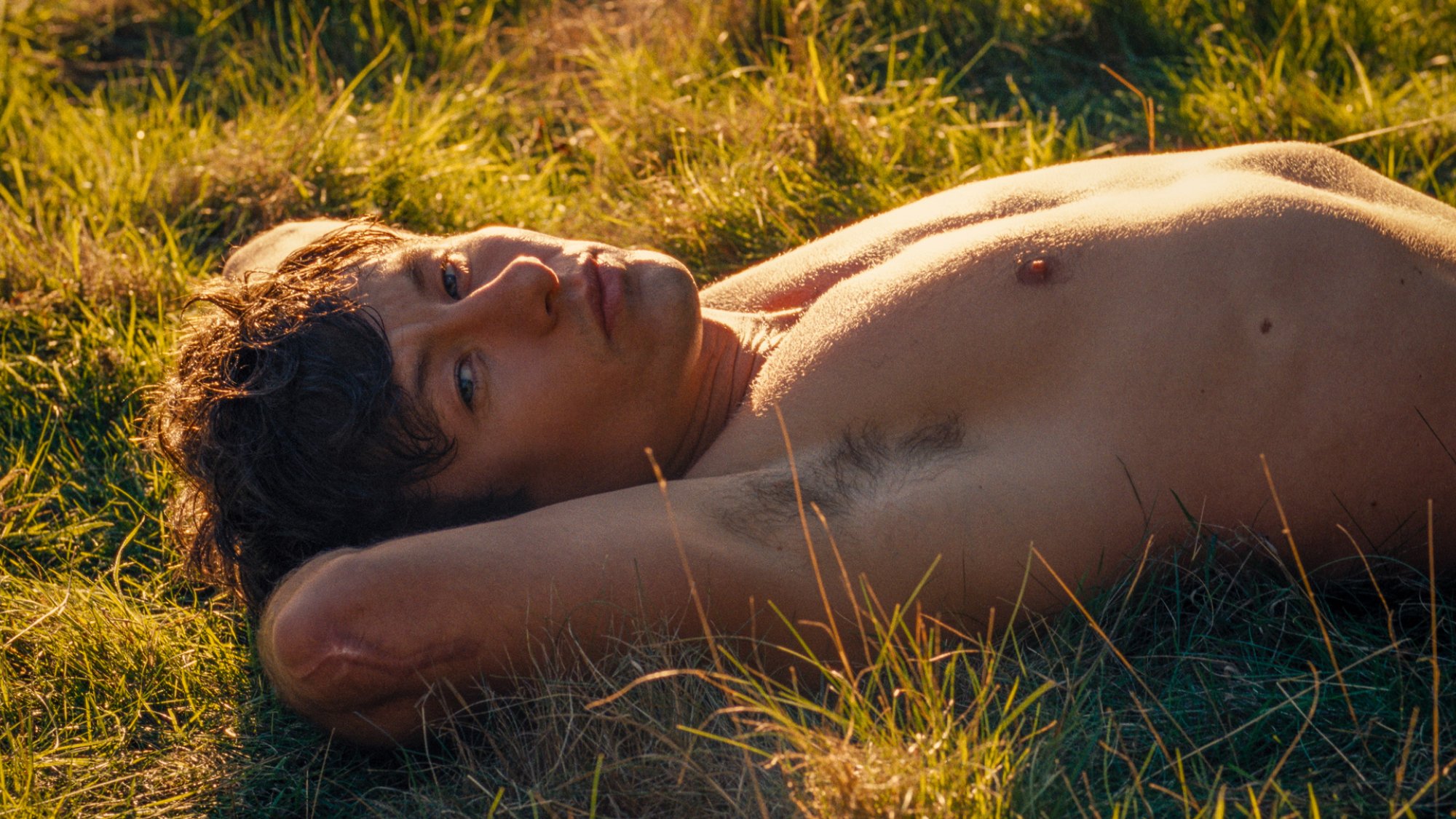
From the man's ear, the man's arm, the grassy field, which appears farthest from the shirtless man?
the man's ear

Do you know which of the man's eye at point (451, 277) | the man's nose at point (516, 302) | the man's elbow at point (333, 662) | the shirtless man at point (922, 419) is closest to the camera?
the man's elbow at point (333, 662)

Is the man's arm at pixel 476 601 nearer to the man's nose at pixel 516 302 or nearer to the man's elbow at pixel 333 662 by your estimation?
the man's elbow at pixel 333 662

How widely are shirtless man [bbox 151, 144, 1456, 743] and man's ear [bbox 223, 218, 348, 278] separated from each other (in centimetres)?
76

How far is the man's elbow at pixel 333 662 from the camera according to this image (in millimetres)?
2143

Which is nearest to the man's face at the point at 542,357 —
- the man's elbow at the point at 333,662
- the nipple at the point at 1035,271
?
the man's elbow at the point at 333,662

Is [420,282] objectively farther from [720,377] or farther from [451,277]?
[720,377]

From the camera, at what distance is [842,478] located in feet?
7.91

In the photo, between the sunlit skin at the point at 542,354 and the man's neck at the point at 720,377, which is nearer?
the sunlit skin at the point at 542,354

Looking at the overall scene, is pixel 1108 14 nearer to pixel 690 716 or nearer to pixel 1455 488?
pixel 1455 488

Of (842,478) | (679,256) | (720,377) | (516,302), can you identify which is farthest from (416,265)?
(679,256)

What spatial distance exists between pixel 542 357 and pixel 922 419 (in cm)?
87

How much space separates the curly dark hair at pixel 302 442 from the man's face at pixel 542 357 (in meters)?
0.06

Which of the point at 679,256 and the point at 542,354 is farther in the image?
the point at 679,256

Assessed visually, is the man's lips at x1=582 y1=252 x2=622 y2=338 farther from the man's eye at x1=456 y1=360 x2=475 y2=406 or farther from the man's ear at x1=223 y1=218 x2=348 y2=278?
the man's ear at x1=223 y1=218 x2=348 y2=278
